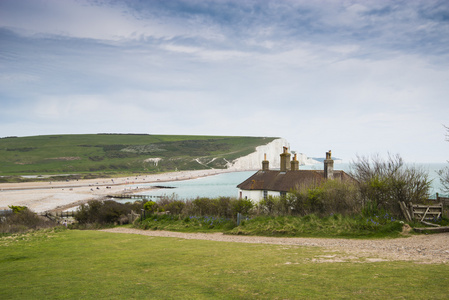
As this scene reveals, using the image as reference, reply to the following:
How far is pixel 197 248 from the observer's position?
1322 centimetres

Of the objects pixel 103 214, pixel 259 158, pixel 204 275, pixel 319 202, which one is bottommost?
pixel 103 214

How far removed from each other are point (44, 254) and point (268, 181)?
21771 millimetres

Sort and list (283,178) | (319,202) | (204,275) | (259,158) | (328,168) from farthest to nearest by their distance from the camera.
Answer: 1. (259,158)
2. (283,178)
3. (328,168)
4. (319,202)
5. (204,275)

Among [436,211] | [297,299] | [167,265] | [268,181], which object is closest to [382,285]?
[297,299]

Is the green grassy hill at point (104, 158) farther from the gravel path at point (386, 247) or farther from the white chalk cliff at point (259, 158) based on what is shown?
the gravel path at point (386, 247)

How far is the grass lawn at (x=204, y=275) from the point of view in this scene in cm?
688

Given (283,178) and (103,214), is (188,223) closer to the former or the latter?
(103,214)

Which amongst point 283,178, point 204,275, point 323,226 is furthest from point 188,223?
point 204,275

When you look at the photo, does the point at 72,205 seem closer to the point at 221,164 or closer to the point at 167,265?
the point at 167,265

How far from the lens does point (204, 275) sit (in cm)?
863

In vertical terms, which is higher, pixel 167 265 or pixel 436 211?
pixel 436 211

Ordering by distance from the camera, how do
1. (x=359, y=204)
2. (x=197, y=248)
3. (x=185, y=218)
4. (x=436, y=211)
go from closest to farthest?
1. (x=197, y=248)
2. (x=436, y=211)
3. (x=359, y=204)
4. (x=185, y=218)

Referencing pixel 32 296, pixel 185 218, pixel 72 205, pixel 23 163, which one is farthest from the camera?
pixel 23 163

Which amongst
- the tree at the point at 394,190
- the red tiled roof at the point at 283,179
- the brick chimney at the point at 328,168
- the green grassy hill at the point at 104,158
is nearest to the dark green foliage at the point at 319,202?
the tree at the point at 394,190
